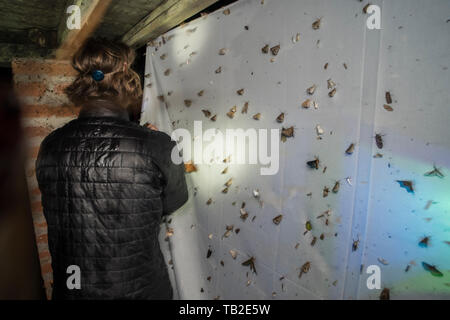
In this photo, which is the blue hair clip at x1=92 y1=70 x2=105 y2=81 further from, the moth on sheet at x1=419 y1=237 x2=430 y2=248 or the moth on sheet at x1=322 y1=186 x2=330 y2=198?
the moth on sheet at x1=419 y1=237 x2=430 y2=248

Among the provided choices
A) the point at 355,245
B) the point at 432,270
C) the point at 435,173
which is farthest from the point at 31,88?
the point at 432,270

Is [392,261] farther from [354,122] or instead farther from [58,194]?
[58,194]

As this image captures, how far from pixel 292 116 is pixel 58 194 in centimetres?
121

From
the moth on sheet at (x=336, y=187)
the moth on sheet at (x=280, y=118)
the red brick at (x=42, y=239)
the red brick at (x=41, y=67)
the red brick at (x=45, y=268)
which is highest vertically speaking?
the red brick at (x=41, y=67)

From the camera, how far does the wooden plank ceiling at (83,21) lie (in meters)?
1.54

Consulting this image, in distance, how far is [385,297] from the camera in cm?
90

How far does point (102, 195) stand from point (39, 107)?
195cm

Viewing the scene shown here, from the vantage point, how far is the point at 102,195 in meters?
1.04

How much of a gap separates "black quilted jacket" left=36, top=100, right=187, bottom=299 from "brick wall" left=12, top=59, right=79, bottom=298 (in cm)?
154

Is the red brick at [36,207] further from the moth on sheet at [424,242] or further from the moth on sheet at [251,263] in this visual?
the moth on sheet at [424,242]

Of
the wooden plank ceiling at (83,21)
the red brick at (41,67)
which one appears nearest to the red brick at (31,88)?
the red brick at (41,67)

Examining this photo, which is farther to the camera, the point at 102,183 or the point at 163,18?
the point at 163,18

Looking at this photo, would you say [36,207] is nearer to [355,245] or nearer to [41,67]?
[41,67]

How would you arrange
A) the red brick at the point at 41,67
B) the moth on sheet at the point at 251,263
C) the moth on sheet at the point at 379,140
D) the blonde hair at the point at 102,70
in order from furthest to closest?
the red brick at the point at 41,67 → the moth on sheet at the point at 251,263 → the blonde hair at the point at 102,70 → the moth on sheet at the point at 379,140
